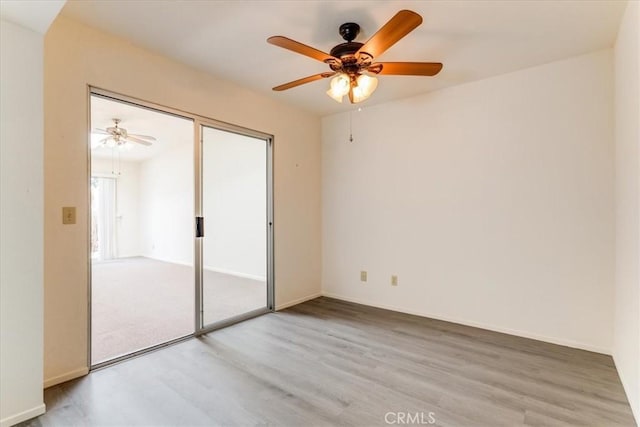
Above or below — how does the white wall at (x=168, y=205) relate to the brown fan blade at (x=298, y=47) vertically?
below

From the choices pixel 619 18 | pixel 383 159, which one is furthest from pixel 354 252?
pixel 619 18

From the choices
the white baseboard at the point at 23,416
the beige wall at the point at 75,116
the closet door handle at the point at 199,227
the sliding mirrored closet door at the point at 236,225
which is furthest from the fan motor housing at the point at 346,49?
the white baseboard at the point at 23,416

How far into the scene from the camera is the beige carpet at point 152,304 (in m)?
2.81

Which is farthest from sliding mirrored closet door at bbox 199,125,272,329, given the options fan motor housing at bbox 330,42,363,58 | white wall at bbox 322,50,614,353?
fan motor housing at bbox 330,42,363,58

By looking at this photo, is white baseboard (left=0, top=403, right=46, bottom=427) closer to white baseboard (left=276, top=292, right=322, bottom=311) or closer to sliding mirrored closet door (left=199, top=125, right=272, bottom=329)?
sliding mirrored closet door (left=199, top=125, right=272, bottom=329)

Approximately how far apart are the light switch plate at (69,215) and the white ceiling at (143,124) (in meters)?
1.33

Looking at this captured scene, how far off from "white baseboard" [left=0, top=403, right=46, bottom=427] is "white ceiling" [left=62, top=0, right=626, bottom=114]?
251 centimetres

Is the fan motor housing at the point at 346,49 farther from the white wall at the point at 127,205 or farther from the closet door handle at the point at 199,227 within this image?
the white wall at the point at 127,205

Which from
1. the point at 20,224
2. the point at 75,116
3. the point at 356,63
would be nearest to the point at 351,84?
the point at 356,63

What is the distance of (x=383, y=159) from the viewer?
3.79m

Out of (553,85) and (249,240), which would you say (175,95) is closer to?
(249,240)

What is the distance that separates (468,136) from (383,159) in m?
0.99

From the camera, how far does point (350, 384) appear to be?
6.91ft

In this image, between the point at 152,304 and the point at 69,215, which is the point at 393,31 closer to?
the point at 69,215
